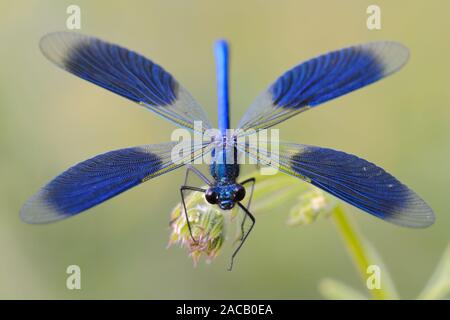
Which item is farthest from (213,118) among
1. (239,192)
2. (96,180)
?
(96,180)

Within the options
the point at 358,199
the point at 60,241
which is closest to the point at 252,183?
the point at 358,199

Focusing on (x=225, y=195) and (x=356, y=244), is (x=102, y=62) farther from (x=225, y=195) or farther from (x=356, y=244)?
(x=356, y=244)

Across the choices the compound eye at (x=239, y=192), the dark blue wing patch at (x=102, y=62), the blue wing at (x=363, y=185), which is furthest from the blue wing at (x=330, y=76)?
the dark blue wing patch at (x=102, y=62)

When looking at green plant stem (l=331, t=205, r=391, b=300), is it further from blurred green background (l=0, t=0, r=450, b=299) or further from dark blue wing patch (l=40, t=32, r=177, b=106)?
blurred green background (l=0, t=0, r=450, b=299)

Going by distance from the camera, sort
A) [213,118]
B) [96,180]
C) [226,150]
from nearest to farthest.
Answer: [96,180] < [226,150] < [213,118]

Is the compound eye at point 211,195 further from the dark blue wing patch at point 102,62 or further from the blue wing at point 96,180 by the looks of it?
the dark blue wing patch at point 102,62

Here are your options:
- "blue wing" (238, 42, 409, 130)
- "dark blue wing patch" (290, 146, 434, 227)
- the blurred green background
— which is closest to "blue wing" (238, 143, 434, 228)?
"dark blue wing patch" (290, 146, 434, 227)
